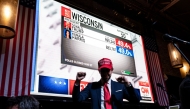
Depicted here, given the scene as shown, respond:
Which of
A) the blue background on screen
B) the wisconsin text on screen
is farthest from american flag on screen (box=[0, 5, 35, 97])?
the wisconsin text on screen

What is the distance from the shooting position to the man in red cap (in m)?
1.71

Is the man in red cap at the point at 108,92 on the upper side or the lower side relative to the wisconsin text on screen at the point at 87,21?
lower

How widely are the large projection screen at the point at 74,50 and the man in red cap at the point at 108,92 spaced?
1.54ft

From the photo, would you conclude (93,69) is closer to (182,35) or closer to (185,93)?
(185,93)

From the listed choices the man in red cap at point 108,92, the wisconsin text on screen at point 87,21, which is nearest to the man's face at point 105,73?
the man in red cap at point 108,92

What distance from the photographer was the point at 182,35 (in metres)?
5.55

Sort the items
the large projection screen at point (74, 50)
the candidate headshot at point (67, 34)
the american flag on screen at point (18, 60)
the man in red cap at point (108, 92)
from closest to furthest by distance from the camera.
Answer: the man in red cap at point (108, 92), the american flag on screen at point (18, 60), the large projection screen at point (74, 50), the candidate headshot at point (67, 34)

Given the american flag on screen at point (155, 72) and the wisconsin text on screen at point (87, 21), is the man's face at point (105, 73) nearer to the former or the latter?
the wisconsin text on screen at point (87, 21)

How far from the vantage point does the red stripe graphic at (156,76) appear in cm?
354

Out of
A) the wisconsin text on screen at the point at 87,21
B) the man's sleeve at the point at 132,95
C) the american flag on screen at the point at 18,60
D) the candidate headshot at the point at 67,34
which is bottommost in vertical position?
the man's sleeve at the point at 132,95

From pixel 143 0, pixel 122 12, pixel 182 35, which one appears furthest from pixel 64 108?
pixel 182 35

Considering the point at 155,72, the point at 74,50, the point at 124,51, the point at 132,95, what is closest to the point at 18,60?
the point at 74,50

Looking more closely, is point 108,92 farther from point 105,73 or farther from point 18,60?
point 18,60

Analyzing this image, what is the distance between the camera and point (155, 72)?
366cm
